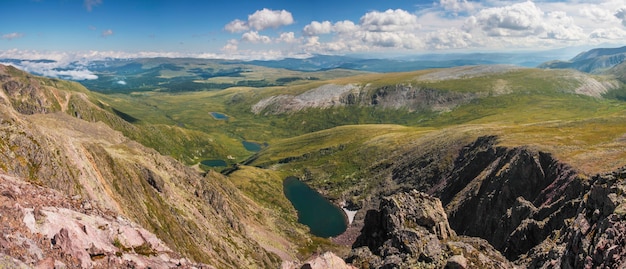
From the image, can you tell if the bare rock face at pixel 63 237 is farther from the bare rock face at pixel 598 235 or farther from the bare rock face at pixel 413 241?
the bare rock face at pixel 598 235

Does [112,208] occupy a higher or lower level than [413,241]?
higher

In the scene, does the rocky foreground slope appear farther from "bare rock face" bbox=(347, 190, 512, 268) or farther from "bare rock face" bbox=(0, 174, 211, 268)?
"bare rock face" bbox=(347, 190, 512, 268)

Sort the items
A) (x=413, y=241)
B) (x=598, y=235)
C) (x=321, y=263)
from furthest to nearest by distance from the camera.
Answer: (x=413, y=241) < (x=321, y=263) < (x=598, y=235)

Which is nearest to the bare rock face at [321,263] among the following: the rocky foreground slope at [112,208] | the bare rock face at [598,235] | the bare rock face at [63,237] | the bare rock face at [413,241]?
the bare rock face at [413,241]

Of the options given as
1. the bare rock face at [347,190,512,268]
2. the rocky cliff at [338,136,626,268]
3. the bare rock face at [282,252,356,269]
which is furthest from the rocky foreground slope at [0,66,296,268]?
the rocky cliff at [338,136,626,268]

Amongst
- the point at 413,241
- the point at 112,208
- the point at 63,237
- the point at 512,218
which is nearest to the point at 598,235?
the point at 413,241

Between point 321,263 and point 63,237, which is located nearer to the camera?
point 63,237

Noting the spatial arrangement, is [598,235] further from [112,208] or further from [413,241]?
[112,208]

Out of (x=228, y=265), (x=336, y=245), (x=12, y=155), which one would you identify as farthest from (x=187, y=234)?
(x=336, y=245)

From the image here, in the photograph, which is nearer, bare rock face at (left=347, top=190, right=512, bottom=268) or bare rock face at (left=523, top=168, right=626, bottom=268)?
bare rock face at (left=523, top=168, right=626, bottom=268)
